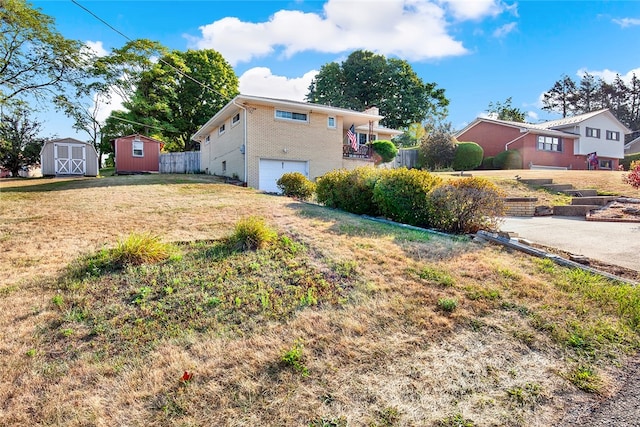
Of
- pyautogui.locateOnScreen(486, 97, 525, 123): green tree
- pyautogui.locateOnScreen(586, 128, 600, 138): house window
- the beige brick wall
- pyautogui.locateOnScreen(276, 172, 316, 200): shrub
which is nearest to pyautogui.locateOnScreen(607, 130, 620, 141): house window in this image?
pyautogui.locateOnScreen(586, 128, 600, 138): house window

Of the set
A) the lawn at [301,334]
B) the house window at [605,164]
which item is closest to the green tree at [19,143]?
the lawn at [301,334]

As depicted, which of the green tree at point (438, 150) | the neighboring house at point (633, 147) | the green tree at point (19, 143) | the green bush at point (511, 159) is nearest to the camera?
the green tree at point (19, 143)

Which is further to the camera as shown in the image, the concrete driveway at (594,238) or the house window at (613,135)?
the house window at (613,135)

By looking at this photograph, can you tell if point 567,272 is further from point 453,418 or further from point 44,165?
point 44,165

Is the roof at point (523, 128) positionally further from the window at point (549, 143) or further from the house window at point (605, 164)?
the house window at point (605, 164)

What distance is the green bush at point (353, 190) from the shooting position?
30.9 ft

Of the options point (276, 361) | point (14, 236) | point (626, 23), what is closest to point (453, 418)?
point (276, 361)

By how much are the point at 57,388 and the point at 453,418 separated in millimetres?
3178

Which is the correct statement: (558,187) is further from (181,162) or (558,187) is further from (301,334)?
(181,162)

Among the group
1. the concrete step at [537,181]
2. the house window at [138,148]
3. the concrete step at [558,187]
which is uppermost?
the house window at [138,148]

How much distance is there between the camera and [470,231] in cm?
718

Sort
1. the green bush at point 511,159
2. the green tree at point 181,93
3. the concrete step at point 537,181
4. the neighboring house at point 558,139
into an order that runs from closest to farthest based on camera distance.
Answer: the concrete step at point 537,181, the green bush at point 511,159, the neighboring house at point 558,139, the green tree at point 181,93

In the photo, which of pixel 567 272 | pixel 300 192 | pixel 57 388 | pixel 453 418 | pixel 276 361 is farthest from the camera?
pixel 300 192

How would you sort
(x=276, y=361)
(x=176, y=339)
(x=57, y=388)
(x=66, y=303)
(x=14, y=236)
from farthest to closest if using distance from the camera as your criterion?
1. (x=14, y=236)
2. (x=66, y=303)
3. (x=176, y=339)
4. (x=276, y=361)
5. (x=57, y=388)
